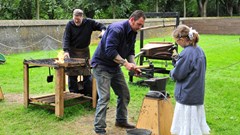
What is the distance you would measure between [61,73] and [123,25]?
147 cm

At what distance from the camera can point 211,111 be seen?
21.2 ft

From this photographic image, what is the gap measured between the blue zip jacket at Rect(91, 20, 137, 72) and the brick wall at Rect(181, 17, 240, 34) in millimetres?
25055

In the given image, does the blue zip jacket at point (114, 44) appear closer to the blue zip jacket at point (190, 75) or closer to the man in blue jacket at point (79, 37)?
the blue zip jacket at point (190, 75)

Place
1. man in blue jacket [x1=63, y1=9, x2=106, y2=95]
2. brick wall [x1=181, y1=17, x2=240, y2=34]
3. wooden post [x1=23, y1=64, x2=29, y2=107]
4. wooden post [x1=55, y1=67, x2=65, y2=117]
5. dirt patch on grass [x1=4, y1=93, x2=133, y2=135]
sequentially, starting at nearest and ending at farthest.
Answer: dirt patch on grass [x1=4, y1=93, x2=133, y2=135], wooden post [x1=55, y1=67, x2=65, y2=117], wooden post [x1=23, y1=64, x2=29, y2=107], man in blue jacket [x1=63, y1=9, x2=106, y2=95], brick wall [x1=181, y1=17, x2=240, y2=34]

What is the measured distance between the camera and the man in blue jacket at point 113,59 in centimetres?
468

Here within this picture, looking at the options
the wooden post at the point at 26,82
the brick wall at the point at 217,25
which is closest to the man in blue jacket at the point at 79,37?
the wooden post at the point at 26,82

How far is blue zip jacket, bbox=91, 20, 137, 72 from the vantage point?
4.68 metres

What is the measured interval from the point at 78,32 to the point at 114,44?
231 cm

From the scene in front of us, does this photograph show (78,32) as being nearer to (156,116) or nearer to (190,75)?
(156,116)

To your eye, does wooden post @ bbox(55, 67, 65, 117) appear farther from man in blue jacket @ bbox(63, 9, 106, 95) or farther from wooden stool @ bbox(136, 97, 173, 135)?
wooden stool @ bbox(136, 97, 173, 135)

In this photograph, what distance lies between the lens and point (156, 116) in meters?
4.71

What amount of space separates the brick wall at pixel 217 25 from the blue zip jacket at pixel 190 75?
25.7 m

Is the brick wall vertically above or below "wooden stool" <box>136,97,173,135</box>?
above

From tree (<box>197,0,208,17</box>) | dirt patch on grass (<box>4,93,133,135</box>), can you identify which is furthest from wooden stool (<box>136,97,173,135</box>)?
tree (<box>197,0,208,17</box>)
